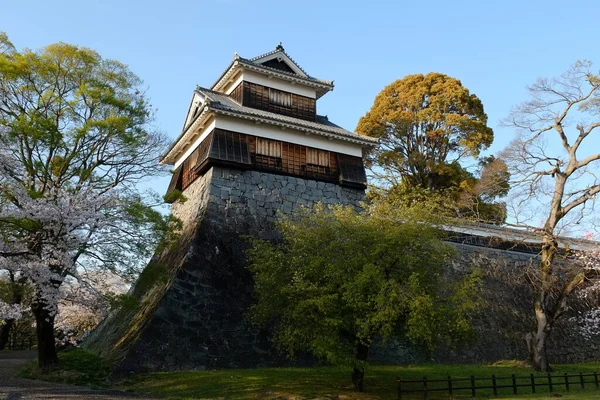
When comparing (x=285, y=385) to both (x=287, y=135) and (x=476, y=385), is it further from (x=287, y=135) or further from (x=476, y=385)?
(x=287, y=135)

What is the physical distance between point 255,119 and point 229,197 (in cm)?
341

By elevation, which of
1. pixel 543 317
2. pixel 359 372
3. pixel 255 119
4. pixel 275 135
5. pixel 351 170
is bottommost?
pixel 359 372

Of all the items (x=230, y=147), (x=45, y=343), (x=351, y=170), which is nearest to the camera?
(x=45, y=343)

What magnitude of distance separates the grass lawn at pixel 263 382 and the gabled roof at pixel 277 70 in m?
13.1

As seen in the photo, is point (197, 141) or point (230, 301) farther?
point (197, 141)

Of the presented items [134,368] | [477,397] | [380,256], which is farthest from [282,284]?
[477,397]

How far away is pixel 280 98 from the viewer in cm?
2277

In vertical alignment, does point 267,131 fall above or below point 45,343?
above

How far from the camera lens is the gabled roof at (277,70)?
72.2 ft

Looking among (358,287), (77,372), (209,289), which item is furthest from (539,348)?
(77,372)

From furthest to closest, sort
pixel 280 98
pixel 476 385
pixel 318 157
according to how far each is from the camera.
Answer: pixel 280 98 → pixel 318 157 → pixel 476 385

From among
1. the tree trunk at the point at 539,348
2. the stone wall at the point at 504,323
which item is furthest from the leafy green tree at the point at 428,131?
the tree trunk at the point at 539,348

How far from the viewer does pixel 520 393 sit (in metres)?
14.4

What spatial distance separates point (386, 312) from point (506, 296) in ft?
45.5
